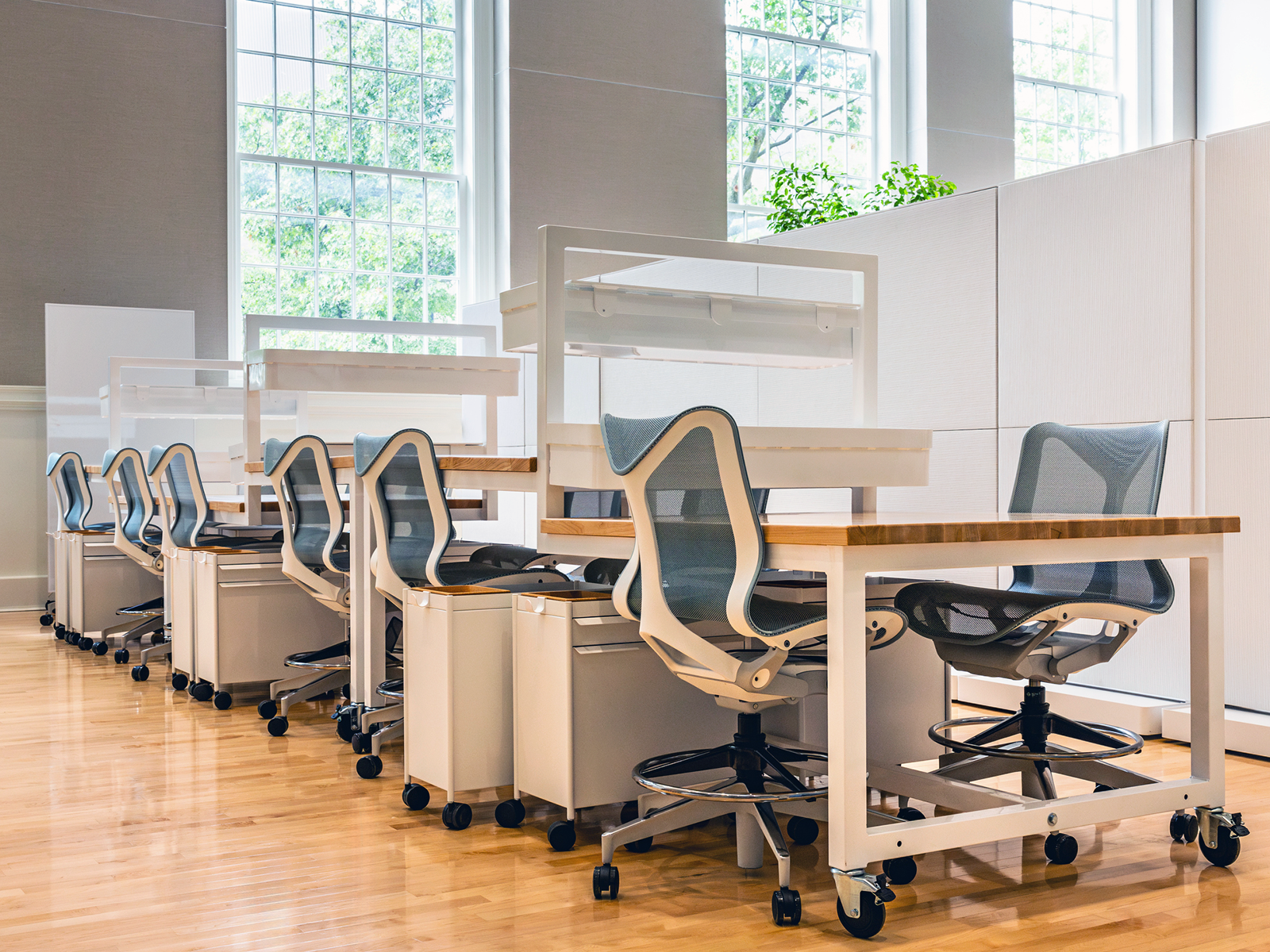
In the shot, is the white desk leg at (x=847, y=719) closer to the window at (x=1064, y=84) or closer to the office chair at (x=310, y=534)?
the office chair at (x=310, y=534)

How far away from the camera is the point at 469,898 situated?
2512mm

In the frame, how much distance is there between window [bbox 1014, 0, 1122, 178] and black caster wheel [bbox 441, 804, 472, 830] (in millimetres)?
9063

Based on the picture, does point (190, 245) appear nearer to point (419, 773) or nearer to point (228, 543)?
point (228, 543)

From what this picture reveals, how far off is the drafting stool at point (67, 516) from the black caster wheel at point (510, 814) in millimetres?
4179

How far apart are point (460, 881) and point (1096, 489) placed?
70.8 inches

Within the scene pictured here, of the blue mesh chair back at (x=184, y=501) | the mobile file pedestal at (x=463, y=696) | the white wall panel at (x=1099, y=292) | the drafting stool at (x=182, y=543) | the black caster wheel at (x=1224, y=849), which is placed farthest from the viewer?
the blue mesh chair back at (x=184, y=501)

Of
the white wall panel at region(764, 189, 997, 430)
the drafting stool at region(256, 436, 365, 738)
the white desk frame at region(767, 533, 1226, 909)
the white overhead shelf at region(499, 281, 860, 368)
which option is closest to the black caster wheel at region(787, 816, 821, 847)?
the white desk frame at region(767, 533, 1226, 909)

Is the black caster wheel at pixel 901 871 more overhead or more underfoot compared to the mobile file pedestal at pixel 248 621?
more underfoot

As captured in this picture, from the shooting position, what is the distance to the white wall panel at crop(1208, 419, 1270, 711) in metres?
3.93

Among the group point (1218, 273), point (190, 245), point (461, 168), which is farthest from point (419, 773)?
point (461, 168)

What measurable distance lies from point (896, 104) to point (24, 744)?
8.50m

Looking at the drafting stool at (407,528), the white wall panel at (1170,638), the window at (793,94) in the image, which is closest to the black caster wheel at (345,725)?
the drafting stool at (407,528)

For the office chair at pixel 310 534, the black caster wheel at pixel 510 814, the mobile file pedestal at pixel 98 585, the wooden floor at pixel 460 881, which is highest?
the office chair at pixel 310 534

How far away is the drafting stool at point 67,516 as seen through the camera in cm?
651
